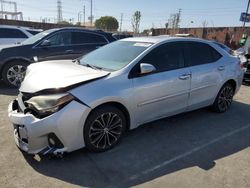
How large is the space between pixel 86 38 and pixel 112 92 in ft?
16.4

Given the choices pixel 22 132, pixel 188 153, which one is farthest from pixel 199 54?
pixel 22 132

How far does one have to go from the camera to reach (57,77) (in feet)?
10.9

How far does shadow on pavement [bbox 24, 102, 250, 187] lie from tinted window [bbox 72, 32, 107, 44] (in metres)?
4.24

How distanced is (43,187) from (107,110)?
48.5 inches

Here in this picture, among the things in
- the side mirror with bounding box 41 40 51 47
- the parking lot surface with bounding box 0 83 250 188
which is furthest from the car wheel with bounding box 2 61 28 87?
the parking lot surface with bounding box 0 83 250 188

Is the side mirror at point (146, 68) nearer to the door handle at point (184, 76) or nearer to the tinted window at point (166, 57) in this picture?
the tinted window at point (166, 57)

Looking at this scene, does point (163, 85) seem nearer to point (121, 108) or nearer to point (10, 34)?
point (121, 108)

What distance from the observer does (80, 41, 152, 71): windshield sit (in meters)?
3.78

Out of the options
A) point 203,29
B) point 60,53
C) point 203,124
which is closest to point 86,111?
point 203,124

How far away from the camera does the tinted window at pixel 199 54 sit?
14.6 feet

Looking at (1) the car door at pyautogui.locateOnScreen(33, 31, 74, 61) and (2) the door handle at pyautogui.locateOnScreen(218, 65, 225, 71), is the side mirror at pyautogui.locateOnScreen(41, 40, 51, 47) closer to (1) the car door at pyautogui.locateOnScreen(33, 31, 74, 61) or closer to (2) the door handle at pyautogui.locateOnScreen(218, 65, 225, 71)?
(1) the car door at pyautogui.locateOnScreen(33, 31, 74, 61)

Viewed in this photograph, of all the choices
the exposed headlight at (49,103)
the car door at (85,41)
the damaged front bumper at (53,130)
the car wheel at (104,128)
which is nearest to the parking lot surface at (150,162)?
the car wheel at (104,128)

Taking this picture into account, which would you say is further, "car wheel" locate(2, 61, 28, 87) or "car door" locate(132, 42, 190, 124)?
"car wheel" locate(2, 61, 28, 87)

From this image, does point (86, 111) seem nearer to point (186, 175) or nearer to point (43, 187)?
point (43, 187)
